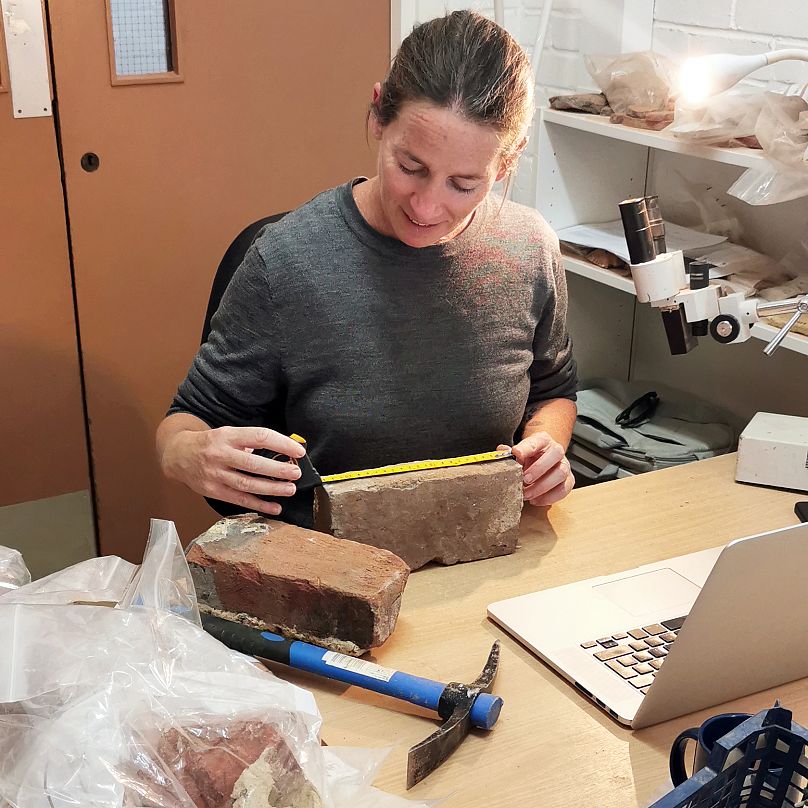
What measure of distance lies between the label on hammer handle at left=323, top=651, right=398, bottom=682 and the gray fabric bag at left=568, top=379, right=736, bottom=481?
1.16m

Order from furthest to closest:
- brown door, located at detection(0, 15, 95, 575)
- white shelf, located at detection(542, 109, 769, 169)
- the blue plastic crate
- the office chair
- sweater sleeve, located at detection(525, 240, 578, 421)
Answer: brown door, located at detection(0, 15, 95, 575)
white shelf, located at detection(542, 109, 769, 169)
sweater sleeve, located at detection(525, 240, 578, 421)
the office chair
the blue plastic crate

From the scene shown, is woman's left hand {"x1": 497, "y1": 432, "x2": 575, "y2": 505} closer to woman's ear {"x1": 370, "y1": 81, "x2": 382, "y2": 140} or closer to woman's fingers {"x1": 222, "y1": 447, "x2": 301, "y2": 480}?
woman's fingers {"x1": 222, "y1": 447, "x2": 301, "y2": 480}

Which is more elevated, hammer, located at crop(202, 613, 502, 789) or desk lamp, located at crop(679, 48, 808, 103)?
desk lamp, located at crop(679, 48, 808, 103)

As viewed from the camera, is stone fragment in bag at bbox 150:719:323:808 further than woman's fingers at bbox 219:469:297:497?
No

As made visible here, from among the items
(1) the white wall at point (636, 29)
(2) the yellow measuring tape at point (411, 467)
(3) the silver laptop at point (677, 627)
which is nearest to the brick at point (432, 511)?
(2) the yellow measuring tape at point (411, 467)

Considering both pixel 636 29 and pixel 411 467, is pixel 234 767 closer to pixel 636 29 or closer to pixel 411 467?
pixel 411 467

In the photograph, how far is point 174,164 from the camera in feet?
7.78

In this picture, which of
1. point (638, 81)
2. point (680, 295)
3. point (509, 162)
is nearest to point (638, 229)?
point (680, 295)

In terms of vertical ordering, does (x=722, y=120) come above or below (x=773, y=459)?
above

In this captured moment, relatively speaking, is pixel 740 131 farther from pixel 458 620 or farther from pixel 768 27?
pixel 458 620

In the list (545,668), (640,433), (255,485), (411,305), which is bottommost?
(640,433)

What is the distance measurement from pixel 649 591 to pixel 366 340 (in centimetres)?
54

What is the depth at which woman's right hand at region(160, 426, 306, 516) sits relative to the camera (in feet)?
4.06

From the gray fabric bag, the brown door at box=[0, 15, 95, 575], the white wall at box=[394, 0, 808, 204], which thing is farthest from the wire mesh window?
the gray fabric bag
